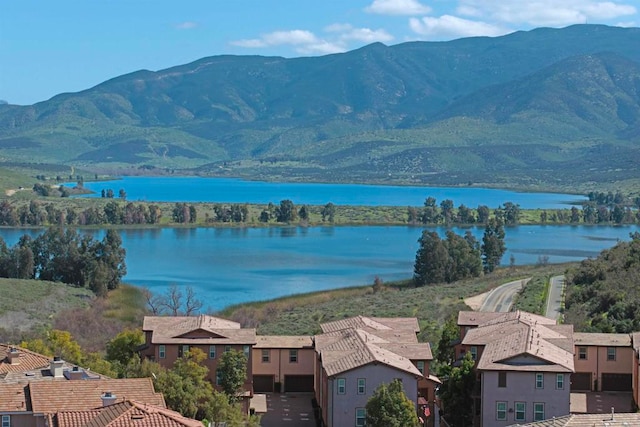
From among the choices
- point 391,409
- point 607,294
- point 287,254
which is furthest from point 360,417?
point 287,254

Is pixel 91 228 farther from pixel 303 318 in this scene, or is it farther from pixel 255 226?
pixel 303 318

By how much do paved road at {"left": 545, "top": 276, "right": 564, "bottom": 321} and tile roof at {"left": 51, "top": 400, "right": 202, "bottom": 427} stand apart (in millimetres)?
24421

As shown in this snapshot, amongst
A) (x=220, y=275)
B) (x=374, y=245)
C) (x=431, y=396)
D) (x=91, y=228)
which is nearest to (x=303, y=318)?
(x=431, y=396)

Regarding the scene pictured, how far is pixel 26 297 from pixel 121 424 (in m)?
40.6

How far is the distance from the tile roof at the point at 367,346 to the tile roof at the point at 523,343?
1.58m

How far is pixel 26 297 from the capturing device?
2325 inches

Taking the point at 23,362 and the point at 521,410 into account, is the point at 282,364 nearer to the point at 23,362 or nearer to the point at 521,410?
the point at 23,362

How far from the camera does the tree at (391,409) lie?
81.8ft

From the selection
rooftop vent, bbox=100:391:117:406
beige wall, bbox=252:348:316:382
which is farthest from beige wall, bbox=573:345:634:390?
rooftop vent, bbox=100:391:117:406

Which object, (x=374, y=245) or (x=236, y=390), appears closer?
(x=236, y=390)

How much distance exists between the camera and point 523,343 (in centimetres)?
2720

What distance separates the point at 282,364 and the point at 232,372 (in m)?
2.55

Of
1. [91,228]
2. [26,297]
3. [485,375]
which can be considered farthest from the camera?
[91,228]

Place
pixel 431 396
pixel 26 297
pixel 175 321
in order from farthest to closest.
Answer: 1. pixel 26 297
2. pixel 175 321
3. pixel 431 396
